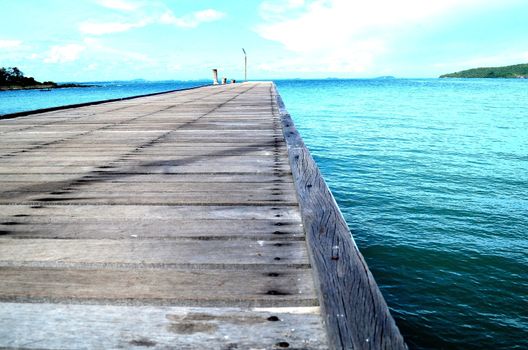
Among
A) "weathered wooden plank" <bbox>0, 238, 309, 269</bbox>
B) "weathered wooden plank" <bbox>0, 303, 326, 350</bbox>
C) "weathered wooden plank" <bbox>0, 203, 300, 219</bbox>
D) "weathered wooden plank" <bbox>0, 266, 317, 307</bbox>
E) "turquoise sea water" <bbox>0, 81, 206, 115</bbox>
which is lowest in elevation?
"weathered wooden plank" <bbox>0, 303, 326, 350</bbox>

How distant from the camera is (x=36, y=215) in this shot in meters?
2.32

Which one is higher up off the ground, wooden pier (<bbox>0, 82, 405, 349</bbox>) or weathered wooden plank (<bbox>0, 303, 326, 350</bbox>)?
wooden pier (<bbox>0, 82, 405, 349</bbox>)

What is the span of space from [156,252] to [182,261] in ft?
0.59

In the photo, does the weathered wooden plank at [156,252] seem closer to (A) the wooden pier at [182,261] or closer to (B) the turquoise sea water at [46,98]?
(A) the wooden pier at [182,261]

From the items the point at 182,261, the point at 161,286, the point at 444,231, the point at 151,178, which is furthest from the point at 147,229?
the point at 444,231

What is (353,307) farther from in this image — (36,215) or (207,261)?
(36,215)

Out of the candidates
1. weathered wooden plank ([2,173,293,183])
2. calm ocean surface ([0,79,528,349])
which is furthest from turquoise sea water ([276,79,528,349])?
weathered wooden plank ([2,173,293,183])

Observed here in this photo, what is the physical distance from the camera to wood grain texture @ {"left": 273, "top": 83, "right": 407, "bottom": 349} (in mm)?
1094

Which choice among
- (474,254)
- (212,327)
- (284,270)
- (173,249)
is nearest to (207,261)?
(173,249)

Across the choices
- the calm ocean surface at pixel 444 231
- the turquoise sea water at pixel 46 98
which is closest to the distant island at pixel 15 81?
the turquoise sea water at pixel 46 98

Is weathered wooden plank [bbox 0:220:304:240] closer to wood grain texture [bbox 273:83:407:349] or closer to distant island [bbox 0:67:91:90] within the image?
wood grain texture [bbox 273:83:407:349]

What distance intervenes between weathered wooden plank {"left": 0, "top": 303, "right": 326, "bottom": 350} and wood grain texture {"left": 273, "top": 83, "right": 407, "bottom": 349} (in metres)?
0.08

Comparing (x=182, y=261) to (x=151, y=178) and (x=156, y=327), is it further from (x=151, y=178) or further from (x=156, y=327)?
(x=151, y=178)

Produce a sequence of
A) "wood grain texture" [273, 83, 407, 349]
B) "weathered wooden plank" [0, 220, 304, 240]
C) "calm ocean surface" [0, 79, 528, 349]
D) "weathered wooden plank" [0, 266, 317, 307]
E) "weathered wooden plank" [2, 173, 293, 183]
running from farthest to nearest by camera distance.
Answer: "calm ocean surface" [0, 79, 528, 349] < "weathered wooden plank" [2, 173, 293, 183] < "weathered wooden plank" [0, 220, 304, 240] < "weathered wooden plank" [0, 266, 317, 307] < "wood grain texture" [273, 83, 407, 349]
